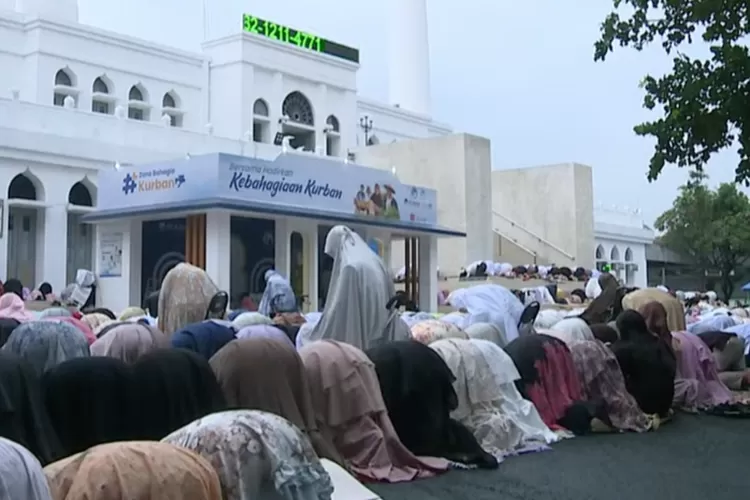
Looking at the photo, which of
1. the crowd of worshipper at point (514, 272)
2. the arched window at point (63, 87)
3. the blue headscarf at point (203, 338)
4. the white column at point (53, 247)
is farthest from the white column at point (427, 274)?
the blue headscarf at point (203, 338)

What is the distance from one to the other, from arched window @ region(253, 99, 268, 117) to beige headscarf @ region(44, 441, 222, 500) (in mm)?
25073

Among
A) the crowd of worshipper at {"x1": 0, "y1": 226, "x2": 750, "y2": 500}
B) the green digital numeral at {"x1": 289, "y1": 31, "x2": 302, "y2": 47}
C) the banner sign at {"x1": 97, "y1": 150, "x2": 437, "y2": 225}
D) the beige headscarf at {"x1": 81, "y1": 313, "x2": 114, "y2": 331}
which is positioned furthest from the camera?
the green digital numeral at {"x1": 289, "y1": 31, "x2": 302, "y2": 47}

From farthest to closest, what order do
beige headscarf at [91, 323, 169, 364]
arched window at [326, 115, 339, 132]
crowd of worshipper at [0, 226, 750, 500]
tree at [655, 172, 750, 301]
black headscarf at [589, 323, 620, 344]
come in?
tree at [655, 172, 750, 301] < arched window at [326, 115, 339, 132] < black headscarf at [589, 323, 620, 344] < beige headscarf at [91, 323, 169, 364] < crowd of worshipper at [0, 226, 750, 500]

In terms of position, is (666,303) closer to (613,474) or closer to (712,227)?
(613,474)

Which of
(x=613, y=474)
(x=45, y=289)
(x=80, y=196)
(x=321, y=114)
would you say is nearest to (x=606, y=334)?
(x=613, y=474)

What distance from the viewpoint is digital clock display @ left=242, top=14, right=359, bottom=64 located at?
2739 centimetres

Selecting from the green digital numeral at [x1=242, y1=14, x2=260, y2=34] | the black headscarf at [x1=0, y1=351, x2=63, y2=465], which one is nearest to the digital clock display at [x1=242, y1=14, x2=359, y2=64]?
the green digital numeral at [x1=242, y1=14, x2=260, y2=34]

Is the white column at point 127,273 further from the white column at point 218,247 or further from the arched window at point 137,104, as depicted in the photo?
the arched window at point 137,104

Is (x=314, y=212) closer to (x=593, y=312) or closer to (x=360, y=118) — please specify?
(x=593, y=312)

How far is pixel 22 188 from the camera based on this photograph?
1823 centimetres

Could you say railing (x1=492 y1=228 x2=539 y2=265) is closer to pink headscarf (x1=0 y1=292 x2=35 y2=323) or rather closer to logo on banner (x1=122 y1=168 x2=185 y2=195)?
logo on banner (x1=122 y1=168 x2=185 y2=195)

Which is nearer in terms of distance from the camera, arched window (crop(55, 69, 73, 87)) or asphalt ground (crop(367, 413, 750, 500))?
asphalt ground (crop(367, 413, 750, 500))

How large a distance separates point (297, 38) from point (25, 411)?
25.7 meters

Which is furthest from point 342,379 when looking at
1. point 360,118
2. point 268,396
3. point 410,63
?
point 410,63
